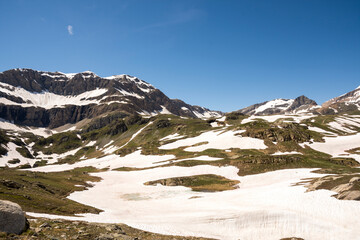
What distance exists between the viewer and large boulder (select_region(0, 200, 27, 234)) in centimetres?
1386

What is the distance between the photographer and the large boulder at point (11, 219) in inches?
546

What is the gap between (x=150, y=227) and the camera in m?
28.1

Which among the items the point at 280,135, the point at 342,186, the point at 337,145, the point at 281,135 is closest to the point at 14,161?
the point at 280,135

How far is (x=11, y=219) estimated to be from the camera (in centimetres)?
1425

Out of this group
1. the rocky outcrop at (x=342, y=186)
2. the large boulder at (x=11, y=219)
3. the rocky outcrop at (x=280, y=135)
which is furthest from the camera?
the rocky outcrop at (x=280, y=135)

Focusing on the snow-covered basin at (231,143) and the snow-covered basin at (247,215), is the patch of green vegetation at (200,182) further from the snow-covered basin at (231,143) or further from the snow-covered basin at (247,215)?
the snow-covered basin at (231,143)

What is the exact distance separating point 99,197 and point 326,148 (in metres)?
94.1

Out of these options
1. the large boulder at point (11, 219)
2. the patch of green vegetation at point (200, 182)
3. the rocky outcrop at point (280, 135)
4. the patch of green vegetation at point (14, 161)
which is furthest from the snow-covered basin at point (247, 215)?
the patch of green vegetation at point (14, 161)

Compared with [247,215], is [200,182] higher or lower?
lower

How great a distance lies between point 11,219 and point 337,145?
390 ft

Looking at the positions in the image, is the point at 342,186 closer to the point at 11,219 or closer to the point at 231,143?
the point at 11,219

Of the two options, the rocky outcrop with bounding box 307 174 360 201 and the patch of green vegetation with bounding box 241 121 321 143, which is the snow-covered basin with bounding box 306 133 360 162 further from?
the rocky outcrop with bounding box 307 174 360 201

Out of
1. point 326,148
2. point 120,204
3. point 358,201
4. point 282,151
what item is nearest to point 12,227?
point 120,204

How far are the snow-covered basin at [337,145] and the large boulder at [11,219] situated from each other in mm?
103108
